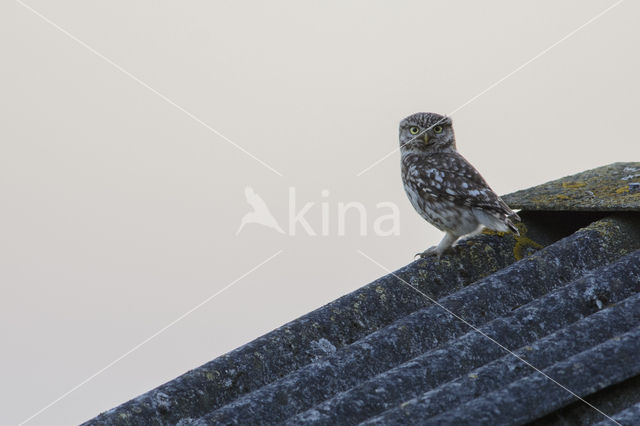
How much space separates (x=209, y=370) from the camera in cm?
478

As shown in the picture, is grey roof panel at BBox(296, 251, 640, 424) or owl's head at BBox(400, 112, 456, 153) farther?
owl's head at BBox(400, 112, 456, 153)

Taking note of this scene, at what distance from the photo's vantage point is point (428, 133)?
7445mm

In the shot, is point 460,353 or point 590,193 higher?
point 590,193

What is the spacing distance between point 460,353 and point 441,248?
6.42 ft

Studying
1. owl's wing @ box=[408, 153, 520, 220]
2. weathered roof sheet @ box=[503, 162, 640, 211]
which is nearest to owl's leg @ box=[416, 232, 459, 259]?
owl's wing @ box=[408, 153, 520, 220]

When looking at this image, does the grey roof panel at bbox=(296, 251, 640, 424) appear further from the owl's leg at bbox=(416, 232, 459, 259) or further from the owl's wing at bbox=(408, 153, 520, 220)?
the owl's wing at bbox=(408, 153, 520, 220)

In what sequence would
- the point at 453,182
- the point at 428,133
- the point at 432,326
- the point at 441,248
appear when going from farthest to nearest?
the point at 428,133 → the point at 453,182 → the point at 441,248 → the point at 432,326

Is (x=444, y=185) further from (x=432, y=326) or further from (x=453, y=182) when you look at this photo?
(x=432, y=326)

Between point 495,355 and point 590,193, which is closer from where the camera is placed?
point 495,355

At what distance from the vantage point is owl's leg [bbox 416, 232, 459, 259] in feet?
20.2

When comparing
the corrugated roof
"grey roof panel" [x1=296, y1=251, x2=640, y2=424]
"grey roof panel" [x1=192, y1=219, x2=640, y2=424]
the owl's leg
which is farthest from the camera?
the owl's leg

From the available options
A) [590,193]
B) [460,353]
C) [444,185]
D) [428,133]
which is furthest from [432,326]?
[428,133]

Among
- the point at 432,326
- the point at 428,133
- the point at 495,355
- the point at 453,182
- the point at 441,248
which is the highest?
the point at 428,133

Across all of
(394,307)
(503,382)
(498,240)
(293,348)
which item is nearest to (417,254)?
(498,240)
